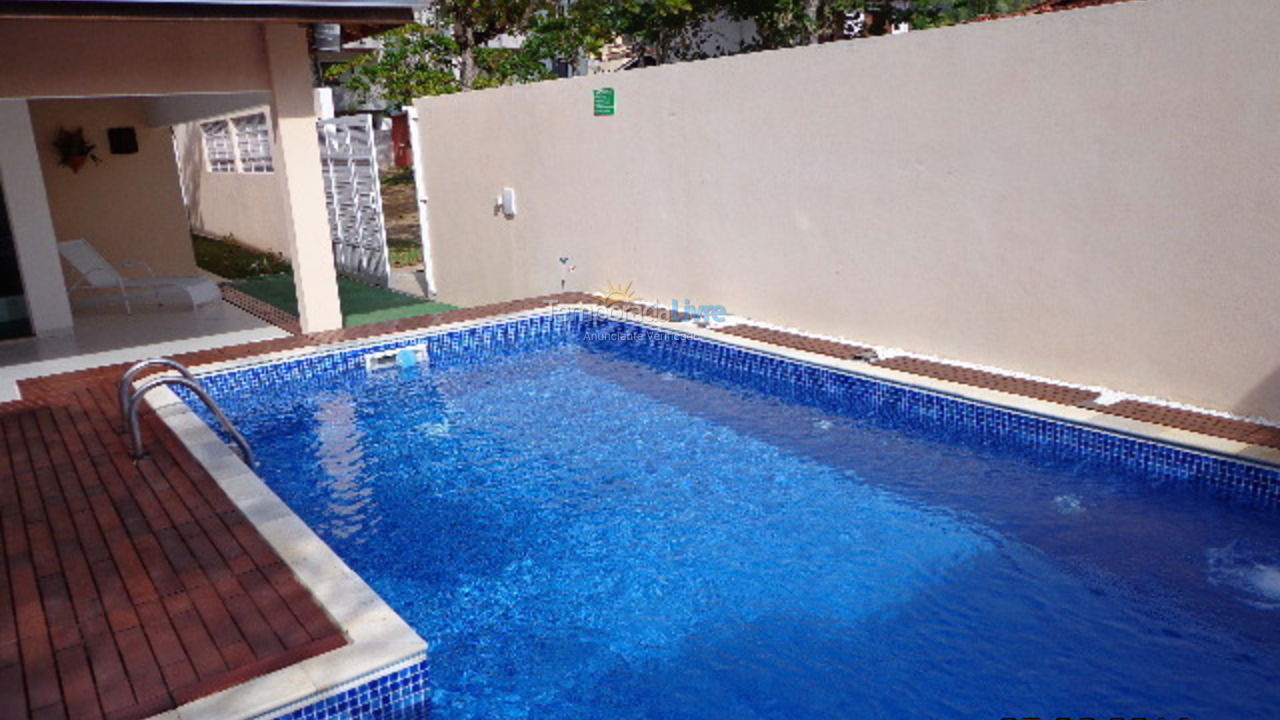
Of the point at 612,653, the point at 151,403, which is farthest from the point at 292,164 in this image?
the point at 612,653

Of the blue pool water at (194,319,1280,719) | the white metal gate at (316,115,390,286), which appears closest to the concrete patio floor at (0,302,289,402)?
the blue pool water at (194,319,1280,719)

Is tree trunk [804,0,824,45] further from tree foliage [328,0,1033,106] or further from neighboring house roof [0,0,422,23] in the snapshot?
neighboring house roof [0,0,422,23]

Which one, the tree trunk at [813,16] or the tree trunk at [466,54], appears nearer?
the tree trunk at [466,54]

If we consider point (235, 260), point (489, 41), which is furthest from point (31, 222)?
point (489, 41)

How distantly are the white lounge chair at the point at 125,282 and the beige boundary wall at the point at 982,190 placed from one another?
498 cm

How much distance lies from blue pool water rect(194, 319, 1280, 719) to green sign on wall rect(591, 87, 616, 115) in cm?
437

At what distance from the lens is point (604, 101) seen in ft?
38.4

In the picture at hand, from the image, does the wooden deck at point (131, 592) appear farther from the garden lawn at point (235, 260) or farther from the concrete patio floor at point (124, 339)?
the garden lawn at point (235, 260)

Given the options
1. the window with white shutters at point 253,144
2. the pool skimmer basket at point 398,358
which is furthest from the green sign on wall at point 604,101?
the window with white shutters at point 253,144

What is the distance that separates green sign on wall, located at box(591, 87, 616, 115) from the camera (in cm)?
1166

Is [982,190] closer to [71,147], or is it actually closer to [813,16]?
[71,147]

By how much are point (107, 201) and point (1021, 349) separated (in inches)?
535

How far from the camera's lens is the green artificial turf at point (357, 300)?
12.9m

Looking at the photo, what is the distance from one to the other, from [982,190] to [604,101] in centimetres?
521
